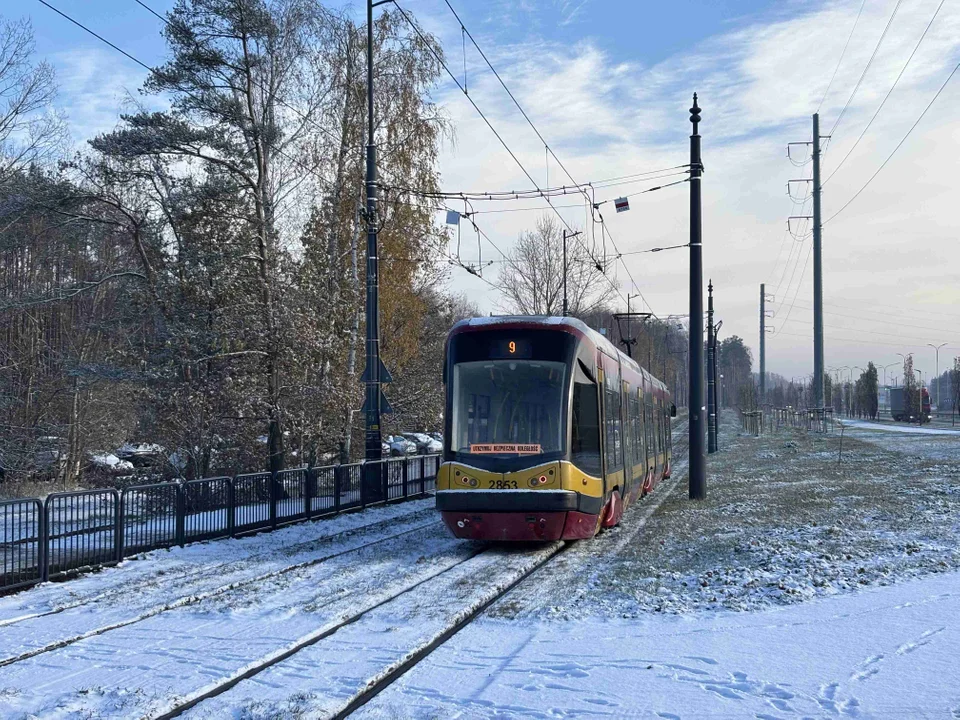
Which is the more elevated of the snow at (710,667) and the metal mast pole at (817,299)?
the metal mast pole at (817,299)

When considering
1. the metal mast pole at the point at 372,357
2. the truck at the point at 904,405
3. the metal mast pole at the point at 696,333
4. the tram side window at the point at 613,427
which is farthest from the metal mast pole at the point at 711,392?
the truck at the point at 904,405

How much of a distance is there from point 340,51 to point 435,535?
56.1 feet

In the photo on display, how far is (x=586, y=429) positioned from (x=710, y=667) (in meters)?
6.95

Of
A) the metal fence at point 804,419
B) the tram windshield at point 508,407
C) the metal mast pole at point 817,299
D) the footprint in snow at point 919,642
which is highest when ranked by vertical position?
the metal mast pole at point 817,299

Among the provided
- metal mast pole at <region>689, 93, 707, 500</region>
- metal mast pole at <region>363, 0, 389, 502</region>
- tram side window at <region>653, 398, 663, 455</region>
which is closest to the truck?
tram side window at <region>653, 398, 663, 455</region>

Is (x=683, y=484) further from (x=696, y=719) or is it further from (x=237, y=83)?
(x=696, y=719)

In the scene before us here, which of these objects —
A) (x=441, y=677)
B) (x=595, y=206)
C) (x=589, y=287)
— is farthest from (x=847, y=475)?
(x=589, y=287)

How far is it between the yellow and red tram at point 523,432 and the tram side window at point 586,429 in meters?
0.01

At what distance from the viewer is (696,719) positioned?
579 centimetres

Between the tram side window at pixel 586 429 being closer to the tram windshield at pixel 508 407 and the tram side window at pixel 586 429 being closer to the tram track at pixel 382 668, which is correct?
the tram windshield at pixel 508 407

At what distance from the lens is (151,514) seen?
13.5 m

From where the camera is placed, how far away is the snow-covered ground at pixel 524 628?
6328 mm

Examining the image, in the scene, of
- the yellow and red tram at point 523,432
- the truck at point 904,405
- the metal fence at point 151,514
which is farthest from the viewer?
→ the truck at point 904,405

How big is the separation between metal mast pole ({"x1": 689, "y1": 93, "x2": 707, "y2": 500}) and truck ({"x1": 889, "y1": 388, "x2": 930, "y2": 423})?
60895 millimetres
